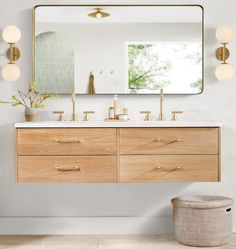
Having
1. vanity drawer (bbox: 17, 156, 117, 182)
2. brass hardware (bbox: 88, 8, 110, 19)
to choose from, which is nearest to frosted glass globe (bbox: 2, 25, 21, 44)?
brass hardware (bbox: 88, 8, 110, 19)

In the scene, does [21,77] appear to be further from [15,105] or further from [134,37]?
[134,37]

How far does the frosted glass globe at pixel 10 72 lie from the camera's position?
3.85m

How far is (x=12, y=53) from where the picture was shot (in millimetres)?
3891

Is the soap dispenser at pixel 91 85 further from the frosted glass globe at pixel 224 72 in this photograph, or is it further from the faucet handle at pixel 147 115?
the frosted glass globe at pixel 224 72

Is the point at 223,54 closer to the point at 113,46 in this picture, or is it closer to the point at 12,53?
the point at 113,46

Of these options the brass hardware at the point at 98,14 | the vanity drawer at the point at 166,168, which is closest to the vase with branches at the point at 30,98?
the brass hardware at the point at 98,14

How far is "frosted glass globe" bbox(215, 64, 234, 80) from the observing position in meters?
3.84

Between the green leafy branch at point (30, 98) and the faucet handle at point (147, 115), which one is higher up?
the green leafy branch at point (30, 98)

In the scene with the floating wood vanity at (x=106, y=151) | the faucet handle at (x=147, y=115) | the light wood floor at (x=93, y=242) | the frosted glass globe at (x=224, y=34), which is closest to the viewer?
the floating wood vanity at (x=106, y=151)

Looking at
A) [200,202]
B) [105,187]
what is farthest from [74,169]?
[200,202]

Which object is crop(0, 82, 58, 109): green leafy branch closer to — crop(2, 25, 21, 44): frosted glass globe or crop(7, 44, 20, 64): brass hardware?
crop(7, 44, 20, 64): brass hardware

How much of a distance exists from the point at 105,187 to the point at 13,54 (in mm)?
1186

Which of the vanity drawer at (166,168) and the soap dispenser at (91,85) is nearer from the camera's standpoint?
the vanity drawer at (166,168)

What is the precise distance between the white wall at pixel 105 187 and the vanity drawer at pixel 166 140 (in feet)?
1.59
